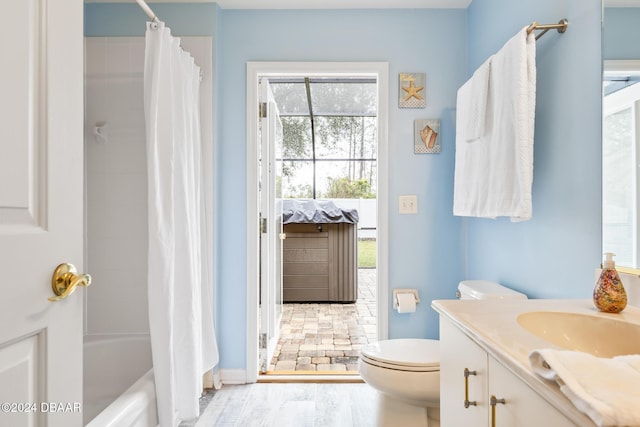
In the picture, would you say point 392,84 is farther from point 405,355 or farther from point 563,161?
point 405,355

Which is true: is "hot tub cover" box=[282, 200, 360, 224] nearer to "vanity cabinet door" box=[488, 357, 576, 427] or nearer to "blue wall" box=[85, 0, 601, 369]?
"blue wall" box=[85, 0, 601, 369]

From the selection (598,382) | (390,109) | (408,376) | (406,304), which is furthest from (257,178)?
(598,382)

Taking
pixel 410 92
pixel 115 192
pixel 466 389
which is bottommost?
pixel 466 389

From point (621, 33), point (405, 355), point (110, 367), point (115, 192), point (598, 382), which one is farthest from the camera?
point (115, 192)

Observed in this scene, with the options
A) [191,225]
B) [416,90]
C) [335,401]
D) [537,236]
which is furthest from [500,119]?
[335,401]

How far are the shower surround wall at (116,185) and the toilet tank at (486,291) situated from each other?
1.47 meters

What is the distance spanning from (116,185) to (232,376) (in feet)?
4.50

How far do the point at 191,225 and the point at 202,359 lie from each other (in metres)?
0.75

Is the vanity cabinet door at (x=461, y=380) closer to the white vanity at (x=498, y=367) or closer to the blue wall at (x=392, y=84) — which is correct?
the white vanity at (x=498, y=367)

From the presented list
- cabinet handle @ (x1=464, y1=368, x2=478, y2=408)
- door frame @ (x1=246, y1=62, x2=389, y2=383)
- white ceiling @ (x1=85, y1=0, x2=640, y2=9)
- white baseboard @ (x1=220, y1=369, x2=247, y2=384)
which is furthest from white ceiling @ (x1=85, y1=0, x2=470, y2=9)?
white baseboard @ (x1=220, y1=369, x2=247, y2=384)
